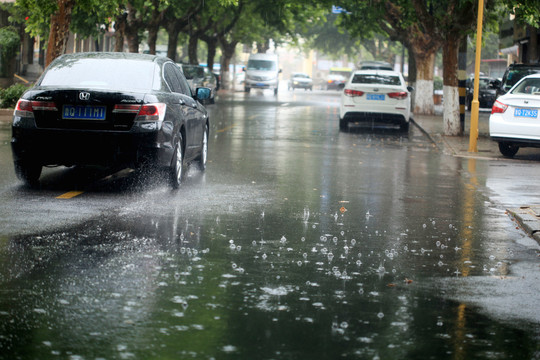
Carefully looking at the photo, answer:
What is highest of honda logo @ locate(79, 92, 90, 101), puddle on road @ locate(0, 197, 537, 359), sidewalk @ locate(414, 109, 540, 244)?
honda logo @ locate(79, 92, 90, 101)

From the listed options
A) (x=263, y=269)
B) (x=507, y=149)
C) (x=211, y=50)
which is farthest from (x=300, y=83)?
(x=263, y=269)

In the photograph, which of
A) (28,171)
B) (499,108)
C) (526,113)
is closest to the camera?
(28,171)

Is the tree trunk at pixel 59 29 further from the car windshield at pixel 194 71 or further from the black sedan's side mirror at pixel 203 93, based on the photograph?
the black sedan's side mirror at pixel 203 93

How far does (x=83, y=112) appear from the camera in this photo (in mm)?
10438

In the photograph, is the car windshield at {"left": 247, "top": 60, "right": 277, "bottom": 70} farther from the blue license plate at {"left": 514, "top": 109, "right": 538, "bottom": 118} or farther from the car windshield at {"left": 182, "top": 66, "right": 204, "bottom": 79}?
the blue license plate at {"left": 514, "top": 109, "right": 538, "bottom": 118}

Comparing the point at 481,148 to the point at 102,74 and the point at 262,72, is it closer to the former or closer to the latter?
the point at 102,74

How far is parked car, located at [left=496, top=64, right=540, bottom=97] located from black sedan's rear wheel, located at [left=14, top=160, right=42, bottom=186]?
18746 mm

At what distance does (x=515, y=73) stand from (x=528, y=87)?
31.6 feet

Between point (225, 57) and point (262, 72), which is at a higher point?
point (225, 57)

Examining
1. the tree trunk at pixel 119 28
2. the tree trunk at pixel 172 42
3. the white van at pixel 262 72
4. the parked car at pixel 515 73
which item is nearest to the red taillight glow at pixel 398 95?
the parked car at pixel 515 73

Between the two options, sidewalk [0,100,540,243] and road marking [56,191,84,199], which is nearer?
sidewalk [0,100,540,243]

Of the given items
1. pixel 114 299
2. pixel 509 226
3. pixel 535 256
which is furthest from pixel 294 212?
pixel 114 299

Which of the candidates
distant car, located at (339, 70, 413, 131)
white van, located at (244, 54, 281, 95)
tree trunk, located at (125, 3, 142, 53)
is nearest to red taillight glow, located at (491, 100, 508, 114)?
distant car, located at (339, 70, 413, 131)

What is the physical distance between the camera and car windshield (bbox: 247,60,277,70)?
63994 mm
